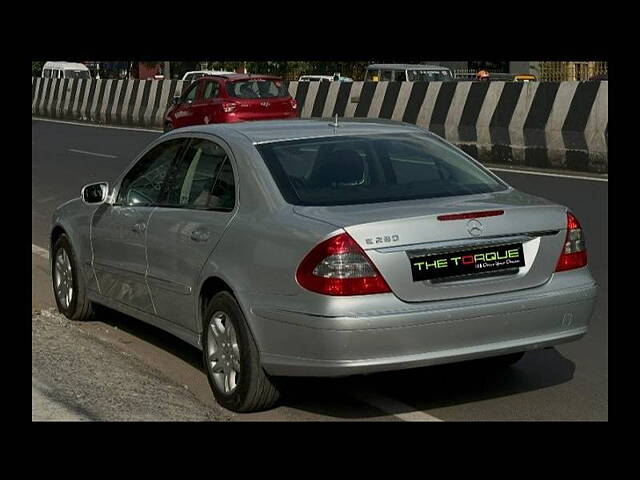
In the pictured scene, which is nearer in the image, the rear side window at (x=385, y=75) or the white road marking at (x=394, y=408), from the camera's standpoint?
the white road marking at (x=394, y=408)

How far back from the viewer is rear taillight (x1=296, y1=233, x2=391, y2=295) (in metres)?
5.72

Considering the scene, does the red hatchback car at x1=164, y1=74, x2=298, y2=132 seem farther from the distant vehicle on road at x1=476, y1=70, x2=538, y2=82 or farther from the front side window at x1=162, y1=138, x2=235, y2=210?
the front side window at x1=162, y1=138, x2=235, y2=210

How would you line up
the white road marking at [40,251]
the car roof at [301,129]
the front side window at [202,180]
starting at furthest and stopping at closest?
1. the white road marking at [40,251]
2. the car roof at [301,129]
3. the front side window at [202,180]

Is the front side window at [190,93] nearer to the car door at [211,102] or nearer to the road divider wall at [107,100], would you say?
the car door at [211,102]

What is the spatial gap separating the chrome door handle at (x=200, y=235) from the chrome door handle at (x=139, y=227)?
706 mm

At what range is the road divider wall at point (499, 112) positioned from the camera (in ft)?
59.8

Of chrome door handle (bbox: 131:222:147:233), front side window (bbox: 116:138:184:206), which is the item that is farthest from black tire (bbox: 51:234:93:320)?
chrome door handle (bbox: 131:222:147:233)

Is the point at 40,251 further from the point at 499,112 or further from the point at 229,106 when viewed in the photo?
the point at 229,106

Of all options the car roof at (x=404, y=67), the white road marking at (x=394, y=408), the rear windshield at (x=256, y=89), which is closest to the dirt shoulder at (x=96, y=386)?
the white road marking at (x=394, y=408)

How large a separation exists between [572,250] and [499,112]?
14195 millimetres

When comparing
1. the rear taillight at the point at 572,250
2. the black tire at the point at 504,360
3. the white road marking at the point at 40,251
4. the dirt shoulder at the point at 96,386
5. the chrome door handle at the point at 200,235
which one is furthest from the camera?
the white road marking at the point at 40,251

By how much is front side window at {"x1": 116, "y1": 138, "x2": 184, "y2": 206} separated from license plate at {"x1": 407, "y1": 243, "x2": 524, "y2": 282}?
7.21 ft

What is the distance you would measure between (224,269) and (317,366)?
32.3 inches

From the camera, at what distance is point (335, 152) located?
22.3ft
